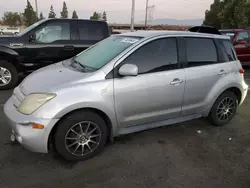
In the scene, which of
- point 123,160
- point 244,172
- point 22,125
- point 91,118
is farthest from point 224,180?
point 22,125

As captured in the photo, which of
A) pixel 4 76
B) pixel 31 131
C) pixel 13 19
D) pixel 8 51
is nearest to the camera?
pixel 31 131

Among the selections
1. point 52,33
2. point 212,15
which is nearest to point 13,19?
point 212,15

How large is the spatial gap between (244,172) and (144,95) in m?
1.56

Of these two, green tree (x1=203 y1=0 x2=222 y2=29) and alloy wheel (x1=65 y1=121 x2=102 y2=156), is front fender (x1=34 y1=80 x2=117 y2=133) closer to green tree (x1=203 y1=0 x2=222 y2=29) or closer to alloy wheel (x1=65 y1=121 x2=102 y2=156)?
alloy wheel (x1=65 y1=121 x2=102 y2=156)

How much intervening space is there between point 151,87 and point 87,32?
3987mm

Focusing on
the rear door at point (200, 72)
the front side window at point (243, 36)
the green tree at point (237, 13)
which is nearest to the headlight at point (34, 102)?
the rear door at point (200, 72)

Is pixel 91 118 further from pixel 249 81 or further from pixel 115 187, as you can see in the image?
pixel 249 81

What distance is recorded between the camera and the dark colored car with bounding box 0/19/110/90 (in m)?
5.95

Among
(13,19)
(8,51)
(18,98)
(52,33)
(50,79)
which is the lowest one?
(18,98)

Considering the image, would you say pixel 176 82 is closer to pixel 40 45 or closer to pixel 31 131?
pixel 31 131

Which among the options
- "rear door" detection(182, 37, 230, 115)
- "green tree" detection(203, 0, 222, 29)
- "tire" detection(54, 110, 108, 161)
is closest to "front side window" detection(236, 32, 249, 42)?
"rear door" detection(182, 37, 230, 115)

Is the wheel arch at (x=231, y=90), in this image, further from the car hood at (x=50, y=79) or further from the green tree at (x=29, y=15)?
the green tree at (x=29, y=15)

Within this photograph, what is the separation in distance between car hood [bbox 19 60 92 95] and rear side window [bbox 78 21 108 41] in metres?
3.35

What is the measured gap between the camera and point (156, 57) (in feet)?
11.0
